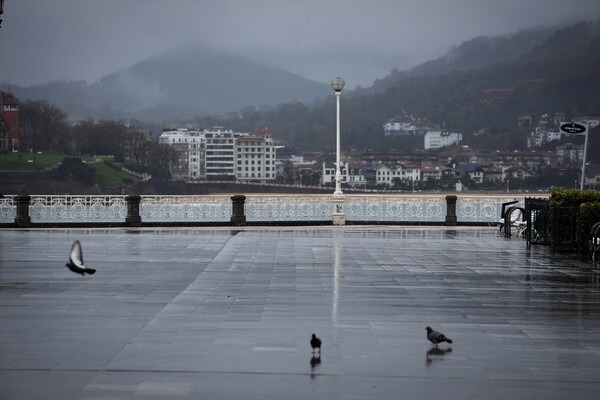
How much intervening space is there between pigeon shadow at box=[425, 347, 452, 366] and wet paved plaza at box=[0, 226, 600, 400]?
37mm

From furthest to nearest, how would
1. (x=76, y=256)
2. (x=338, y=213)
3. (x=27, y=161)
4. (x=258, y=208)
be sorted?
1. (x=27, y=161)
2. (x=258, y=208)
3. (x=338, y=213)
4. (x=76, y=256)

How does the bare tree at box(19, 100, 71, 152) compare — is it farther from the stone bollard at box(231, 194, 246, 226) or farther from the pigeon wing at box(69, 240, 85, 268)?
the pigeon wing at box(69, 240, 85, 268)

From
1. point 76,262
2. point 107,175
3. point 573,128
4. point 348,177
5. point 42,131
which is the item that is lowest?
point 76,262

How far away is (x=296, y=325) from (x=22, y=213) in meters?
21.0

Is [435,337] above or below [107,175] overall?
below

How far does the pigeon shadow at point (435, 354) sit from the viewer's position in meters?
Result: 8.91

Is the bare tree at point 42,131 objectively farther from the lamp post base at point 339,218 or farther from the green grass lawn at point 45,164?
the lamp post base at point 339,218

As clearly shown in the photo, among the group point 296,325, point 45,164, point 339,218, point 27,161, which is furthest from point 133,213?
point 27,161

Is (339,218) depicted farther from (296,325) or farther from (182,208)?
(296,325)

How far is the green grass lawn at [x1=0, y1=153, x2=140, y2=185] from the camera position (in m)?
157

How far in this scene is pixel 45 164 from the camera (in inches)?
6348

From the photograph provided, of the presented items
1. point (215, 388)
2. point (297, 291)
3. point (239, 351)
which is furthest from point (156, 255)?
point (215, 388)

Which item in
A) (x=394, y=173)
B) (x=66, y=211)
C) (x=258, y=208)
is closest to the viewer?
(x=66, y=211)

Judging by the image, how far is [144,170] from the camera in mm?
177250
